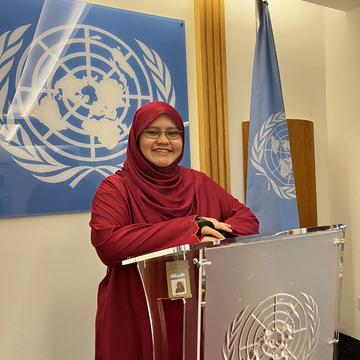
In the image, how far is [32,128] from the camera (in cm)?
209

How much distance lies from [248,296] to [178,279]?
204 millimetres

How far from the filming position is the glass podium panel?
1.01 metres

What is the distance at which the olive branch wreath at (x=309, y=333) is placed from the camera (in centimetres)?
104

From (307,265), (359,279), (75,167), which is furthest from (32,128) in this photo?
(359,279)

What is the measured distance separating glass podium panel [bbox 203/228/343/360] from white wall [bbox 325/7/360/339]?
78.5 inches

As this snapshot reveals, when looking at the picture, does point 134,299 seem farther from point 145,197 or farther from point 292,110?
point 292,110

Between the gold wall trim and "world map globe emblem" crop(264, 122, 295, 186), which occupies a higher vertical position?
the gold wall trim

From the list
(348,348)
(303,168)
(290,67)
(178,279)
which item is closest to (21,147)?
(178,279)

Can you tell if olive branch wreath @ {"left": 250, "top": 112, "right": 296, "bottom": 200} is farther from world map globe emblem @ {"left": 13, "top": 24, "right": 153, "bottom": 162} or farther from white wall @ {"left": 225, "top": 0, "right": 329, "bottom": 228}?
world map globe emblem @ {"left": 13, "top": 24, "right": 153, "bottom": 162}

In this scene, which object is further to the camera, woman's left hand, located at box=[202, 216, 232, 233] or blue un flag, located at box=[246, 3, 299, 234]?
blue un flag, located at box=[246, 3, 299, 234]

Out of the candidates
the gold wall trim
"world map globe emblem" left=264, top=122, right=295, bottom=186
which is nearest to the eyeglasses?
the gold wall trim

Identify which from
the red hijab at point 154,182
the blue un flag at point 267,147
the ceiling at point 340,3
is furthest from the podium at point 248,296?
the ceiling at point 340,3

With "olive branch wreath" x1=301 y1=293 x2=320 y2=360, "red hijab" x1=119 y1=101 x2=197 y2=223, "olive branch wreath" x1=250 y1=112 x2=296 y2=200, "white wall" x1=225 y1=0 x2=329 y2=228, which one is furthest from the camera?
"white wall" x1=225 y1=0 x2=329 y2=228

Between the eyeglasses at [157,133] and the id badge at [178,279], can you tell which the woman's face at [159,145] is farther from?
the id badge at [178,279]
